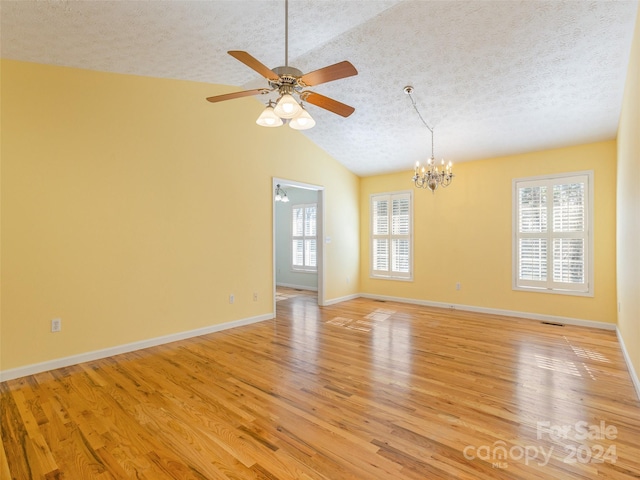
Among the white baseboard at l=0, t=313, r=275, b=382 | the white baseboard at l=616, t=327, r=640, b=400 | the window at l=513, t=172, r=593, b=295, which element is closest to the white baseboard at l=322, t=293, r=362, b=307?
the white baseboard at l=0, t=313, r=275, b=382

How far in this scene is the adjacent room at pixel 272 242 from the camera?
7.07ft

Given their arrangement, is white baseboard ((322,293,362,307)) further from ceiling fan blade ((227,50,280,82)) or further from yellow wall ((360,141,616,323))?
ceiling fan blade ((227,50,280,82))

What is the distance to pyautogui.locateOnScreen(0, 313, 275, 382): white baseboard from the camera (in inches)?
124

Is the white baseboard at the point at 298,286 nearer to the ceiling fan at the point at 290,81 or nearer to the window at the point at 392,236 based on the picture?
the window at the point at 392,236

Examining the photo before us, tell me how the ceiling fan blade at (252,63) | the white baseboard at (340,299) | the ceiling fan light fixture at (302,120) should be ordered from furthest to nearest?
the white baseboard at (340,299), the ceiling fan light fixture at (302,120), the ceiling fan blade at (252,63)

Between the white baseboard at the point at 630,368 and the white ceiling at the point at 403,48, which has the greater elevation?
the white ceiling at the point at 403,48

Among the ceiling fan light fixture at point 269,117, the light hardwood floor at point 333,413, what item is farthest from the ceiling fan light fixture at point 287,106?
the light hardwood floor at point 333,413

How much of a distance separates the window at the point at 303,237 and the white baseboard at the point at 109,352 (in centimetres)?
344

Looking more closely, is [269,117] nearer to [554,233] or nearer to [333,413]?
[333,413]

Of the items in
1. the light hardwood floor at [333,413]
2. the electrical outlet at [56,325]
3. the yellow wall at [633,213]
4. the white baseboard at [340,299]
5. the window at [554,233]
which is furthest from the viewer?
the white baseboard at [340,299]

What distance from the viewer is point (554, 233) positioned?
496 centimetres

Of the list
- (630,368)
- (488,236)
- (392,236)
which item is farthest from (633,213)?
(392,236)

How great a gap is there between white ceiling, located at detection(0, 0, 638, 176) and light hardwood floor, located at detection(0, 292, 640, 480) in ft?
9.68

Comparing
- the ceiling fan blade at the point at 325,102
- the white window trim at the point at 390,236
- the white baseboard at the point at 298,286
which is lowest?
the white baseboard at the point at 298,286
